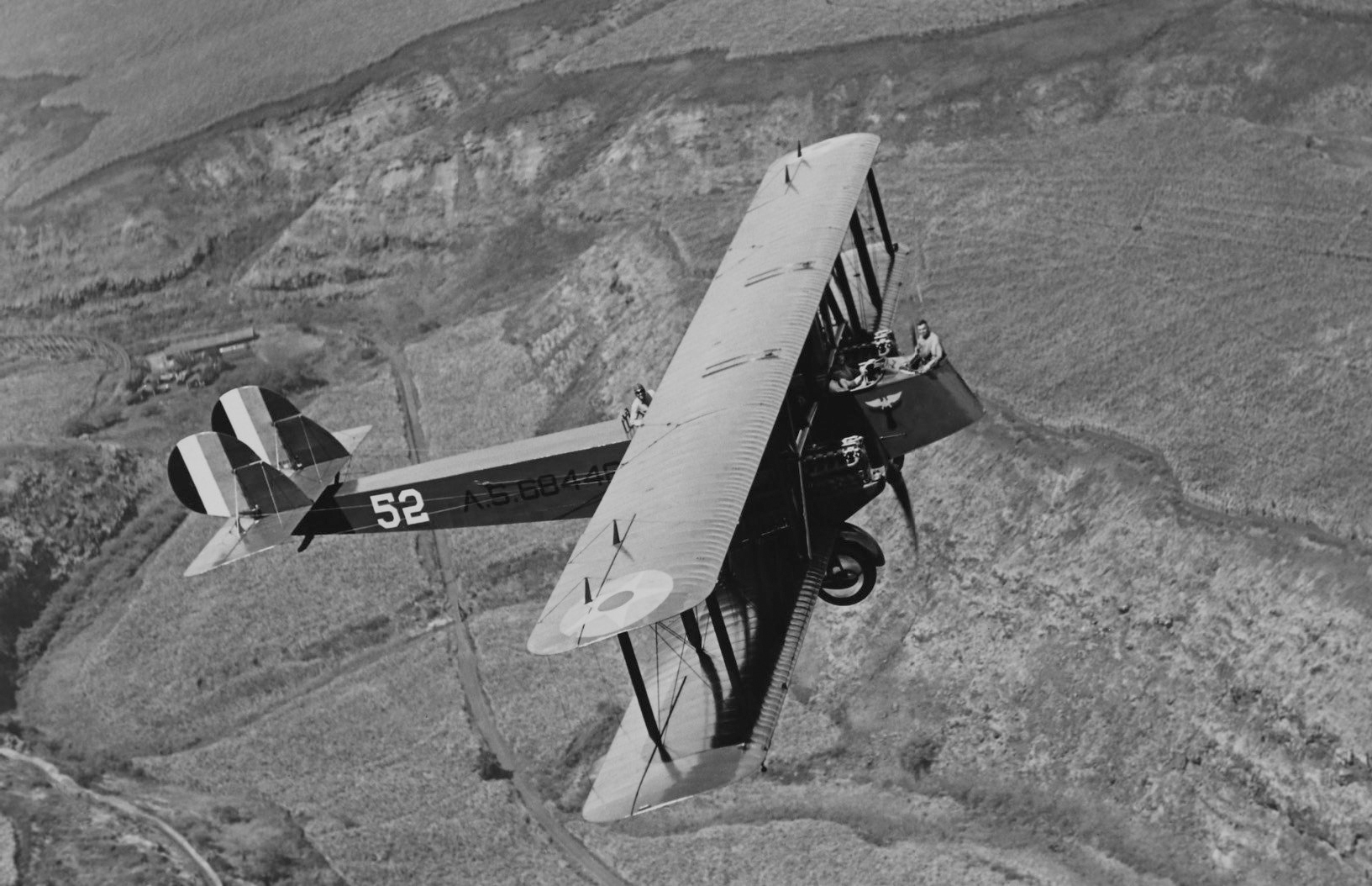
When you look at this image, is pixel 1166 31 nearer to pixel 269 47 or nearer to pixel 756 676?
pixel 756 676

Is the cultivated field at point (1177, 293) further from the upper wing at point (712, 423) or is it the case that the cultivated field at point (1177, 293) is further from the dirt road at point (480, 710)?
the dirt road at point (480, 710)

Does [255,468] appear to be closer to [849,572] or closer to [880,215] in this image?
[849,572]

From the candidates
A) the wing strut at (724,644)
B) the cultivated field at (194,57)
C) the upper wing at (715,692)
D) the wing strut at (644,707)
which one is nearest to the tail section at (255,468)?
the upper wing at (715,692)

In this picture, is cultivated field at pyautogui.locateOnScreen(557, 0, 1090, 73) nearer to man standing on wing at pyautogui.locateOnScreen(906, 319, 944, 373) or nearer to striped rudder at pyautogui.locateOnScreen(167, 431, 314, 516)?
man standing on wing at pyautogui.locateOnScreen(906, 319, 944, 373)

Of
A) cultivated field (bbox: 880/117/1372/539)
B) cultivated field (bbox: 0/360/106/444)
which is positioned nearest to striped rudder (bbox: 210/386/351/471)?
cultivated field (bbox: 880/117/1372/539)

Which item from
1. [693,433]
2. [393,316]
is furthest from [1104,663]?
[393,316]
